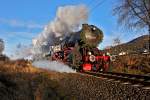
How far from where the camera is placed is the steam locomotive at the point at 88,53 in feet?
97.4

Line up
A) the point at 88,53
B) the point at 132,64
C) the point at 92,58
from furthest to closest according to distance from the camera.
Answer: the point at 132,64, the point at 88,53, the point at 92,58

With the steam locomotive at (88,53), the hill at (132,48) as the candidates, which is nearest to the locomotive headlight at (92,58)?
the steam locomotive at (88,53)

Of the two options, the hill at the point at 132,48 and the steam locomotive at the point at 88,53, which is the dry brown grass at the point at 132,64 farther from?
the hill at the point at 132,48

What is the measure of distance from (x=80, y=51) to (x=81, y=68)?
1458 mm

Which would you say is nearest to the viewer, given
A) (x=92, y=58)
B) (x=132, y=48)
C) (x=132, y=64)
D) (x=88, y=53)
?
(x=92, y=58)

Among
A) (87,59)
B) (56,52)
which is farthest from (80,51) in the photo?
(56,52)

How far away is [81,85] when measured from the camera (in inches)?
671

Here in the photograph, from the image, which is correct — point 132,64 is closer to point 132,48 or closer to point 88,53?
point 88,53

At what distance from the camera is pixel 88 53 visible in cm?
3020

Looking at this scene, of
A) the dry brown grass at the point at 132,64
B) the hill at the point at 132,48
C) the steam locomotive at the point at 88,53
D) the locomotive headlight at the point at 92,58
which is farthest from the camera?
the hill at the point at 132,48

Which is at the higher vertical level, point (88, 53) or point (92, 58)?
point (88, 53)

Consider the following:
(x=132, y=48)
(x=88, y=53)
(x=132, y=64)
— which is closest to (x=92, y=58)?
(x=88, y=53)

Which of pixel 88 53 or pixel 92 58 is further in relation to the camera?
pixel 88 53

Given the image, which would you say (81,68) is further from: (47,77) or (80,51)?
(47,77)
